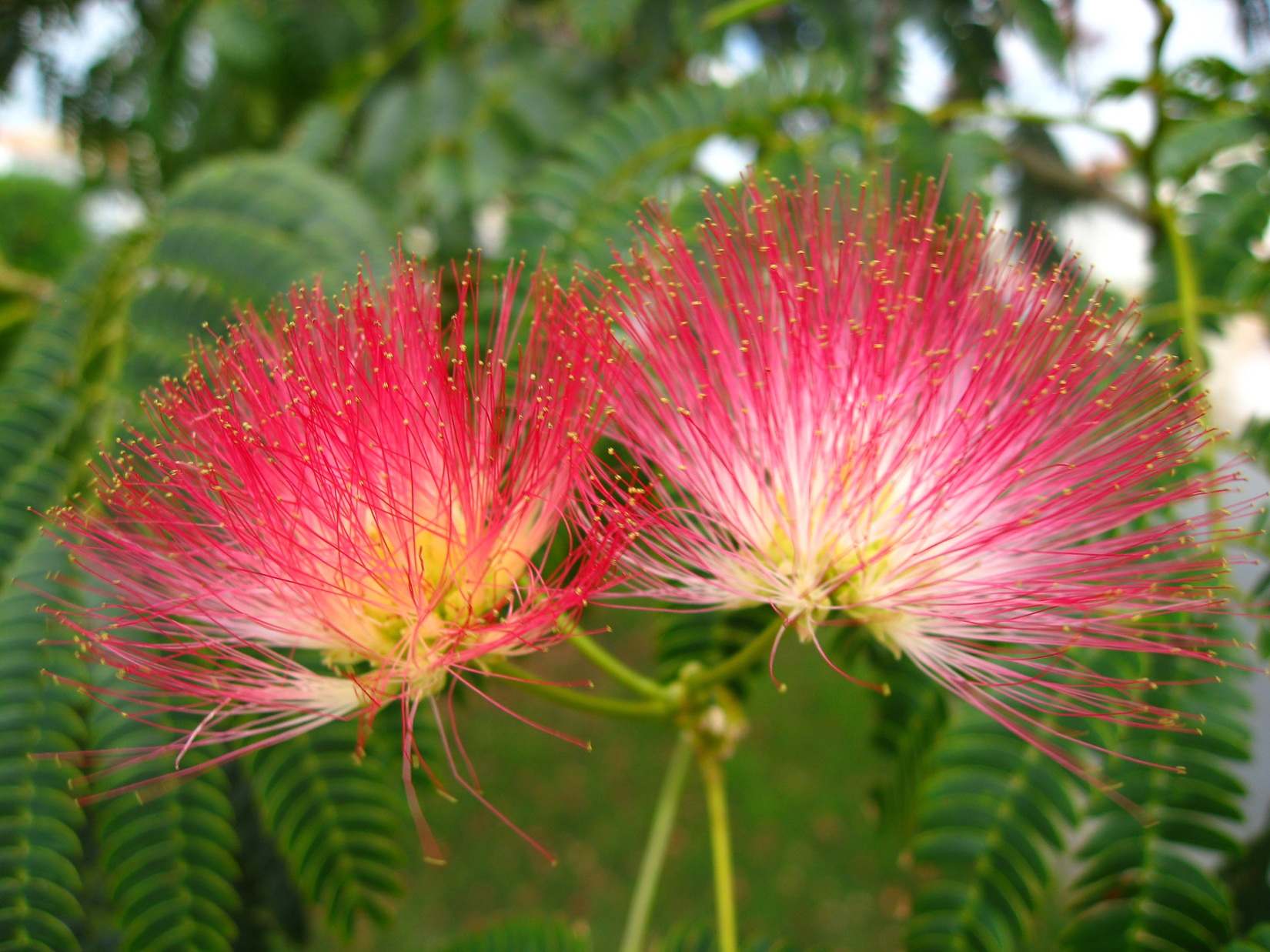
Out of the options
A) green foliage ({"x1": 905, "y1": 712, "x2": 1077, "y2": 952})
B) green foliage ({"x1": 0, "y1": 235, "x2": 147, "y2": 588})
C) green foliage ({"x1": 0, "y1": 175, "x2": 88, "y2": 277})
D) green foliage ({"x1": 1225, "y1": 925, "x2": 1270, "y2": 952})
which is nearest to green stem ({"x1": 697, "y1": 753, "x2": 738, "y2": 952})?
green foliage ({"x1": 905, "y1": 712, "x2": 1077, "y2": 952})

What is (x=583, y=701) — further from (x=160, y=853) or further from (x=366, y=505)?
(x=160, y=853)

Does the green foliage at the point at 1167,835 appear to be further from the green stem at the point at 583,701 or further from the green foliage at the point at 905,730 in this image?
the green stem at the point at 583,701

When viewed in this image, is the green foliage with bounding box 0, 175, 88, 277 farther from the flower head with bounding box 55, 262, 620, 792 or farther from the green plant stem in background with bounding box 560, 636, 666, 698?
the green plant stem in background with bounding box 560, 636, 666, 698

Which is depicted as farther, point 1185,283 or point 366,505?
point 1185,283

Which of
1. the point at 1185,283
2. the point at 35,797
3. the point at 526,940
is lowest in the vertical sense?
the point at 526,940

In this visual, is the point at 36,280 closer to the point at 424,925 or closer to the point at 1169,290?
the point at 1169,290

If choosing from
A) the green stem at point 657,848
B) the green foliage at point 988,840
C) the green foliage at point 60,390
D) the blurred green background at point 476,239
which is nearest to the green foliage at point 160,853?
the blurred green background at point 476,239

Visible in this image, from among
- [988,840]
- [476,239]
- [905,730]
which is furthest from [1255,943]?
[476,239]

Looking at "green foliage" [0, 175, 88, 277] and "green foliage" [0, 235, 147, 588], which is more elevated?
"green foliage" [0, 175, 88, 277]
